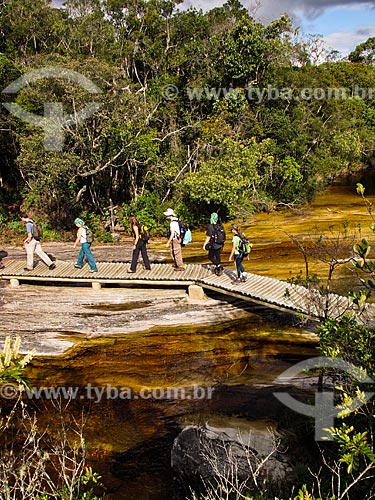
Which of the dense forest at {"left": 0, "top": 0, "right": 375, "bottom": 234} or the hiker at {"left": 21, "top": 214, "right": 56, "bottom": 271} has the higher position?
the dense forest at {"left": 0, "top": 0, "right": 375, "bottom": 234}

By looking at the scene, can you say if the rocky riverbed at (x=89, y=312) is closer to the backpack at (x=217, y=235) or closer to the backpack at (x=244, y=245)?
the backpack at (x=217, y=235)

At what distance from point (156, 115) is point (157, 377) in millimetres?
18729

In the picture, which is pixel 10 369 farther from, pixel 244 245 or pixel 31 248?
pixel 31 248

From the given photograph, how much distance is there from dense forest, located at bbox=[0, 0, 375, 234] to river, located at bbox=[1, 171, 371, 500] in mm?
8057

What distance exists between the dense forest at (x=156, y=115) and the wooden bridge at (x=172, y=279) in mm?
5736

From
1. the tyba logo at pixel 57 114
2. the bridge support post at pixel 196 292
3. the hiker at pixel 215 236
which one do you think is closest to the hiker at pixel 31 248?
the bridge support post at pixel 196 292

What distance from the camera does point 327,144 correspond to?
109ft

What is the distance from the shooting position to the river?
797 centimetres

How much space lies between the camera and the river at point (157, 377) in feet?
26.2

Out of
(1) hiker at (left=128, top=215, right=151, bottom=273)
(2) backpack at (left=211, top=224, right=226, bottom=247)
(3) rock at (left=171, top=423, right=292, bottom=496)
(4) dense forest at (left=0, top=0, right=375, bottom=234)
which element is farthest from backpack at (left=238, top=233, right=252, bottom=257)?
(4) dense forest at (left=0, top=0, right=375, bottom=234)

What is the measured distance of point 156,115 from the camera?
2600 cm

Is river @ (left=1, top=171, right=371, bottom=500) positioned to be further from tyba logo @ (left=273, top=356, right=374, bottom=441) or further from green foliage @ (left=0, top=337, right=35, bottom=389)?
green foliage @ (left=0, top=337, right=35, bottom=389)

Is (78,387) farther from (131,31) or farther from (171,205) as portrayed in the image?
(131,31)

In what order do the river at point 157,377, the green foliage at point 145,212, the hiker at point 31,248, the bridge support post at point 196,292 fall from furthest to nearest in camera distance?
the green foliage at point 145,212, the hiker at point 31,248, the bridge support post at point 196,292, the river at point 157,377
